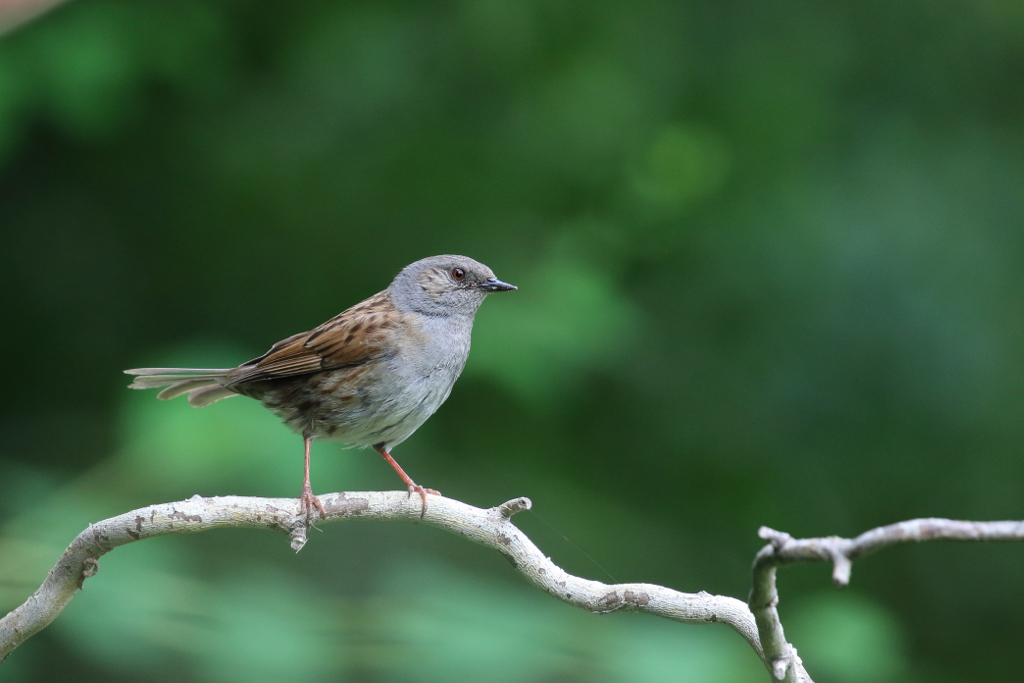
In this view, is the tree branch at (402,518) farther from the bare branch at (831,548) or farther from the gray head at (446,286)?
the gray head at (446,286)

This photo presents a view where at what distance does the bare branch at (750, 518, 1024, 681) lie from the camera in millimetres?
1377

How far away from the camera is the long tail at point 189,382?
3572mm

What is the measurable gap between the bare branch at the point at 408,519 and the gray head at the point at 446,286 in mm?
1111

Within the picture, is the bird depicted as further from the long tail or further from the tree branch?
the tree branch

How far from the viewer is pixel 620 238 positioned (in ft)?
18.3

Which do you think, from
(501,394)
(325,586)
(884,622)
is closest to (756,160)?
(501,394)

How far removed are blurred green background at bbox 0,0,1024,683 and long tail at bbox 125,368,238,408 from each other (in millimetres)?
1492


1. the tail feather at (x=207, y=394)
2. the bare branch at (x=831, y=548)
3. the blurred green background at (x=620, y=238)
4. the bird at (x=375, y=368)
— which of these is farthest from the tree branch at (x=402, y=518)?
the blurred green background at (x=620, y=238)

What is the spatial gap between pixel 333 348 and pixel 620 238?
103 inches

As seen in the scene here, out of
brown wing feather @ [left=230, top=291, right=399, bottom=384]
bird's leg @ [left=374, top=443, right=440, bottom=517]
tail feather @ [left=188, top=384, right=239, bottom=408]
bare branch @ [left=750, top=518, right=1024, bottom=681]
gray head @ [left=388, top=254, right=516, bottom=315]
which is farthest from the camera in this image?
tail feather @ [left=188, top=384, right=239, bottom=408]

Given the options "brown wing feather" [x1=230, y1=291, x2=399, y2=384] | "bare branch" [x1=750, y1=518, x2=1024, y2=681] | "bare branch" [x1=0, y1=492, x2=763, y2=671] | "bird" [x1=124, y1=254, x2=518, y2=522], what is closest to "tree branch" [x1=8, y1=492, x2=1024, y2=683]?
"bare branch" [x1=0, y1=492, x2=763, y2=671]

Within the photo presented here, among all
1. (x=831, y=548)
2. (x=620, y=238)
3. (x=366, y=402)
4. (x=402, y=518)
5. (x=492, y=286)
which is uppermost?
(x=620, y=238)

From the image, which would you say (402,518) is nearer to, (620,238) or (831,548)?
(831,548)

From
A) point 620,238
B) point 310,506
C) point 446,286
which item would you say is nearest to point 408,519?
point 310,506
